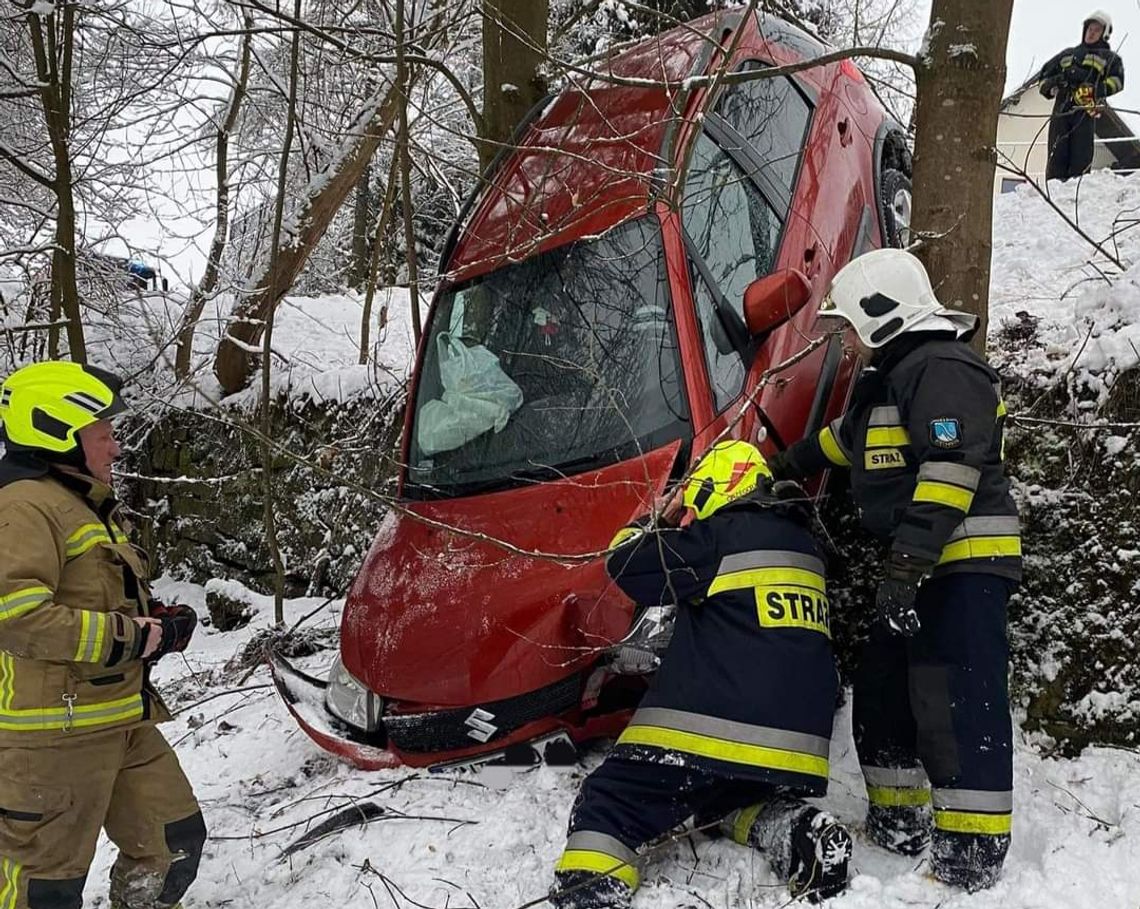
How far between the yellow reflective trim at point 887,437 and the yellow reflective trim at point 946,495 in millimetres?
217

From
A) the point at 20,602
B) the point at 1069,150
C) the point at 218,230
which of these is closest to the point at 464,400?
the point at 20,602

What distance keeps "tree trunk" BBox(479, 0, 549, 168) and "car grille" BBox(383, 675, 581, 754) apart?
343 centimetres

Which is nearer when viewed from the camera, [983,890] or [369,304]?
[983,890]

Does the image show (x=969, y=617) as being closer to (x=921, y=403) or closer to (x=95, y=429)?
(x=921, y=403)

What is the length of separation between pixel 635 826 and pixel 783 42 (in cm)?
393

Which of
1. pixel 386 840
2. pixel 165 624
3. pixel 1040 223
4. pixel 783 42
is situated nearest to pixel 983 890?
pixel 386 840

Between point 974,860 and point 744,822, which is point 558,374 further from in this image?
point 974,860

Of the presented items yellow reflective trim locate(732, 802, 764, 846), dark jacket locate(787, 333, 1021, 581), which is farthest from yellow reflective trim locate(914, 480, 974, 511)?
yellow reflective trim locate(732, 802, 764, 846)

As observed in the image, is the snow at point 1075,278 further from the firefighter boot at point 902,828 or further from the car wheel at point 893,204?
the firefighter boot at point 902,828

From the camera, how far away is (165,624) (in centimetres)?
300

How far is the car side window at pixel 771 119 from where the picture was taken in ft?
13.6

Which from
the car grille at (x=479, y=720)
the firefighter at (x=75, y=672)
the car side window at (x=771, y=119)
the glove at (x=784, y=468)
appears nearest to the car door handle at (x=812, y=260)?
the car side window at (x=771, y=119)

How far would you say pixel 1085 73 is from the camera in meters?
7.77

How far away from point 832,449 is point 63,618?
2.47 m
